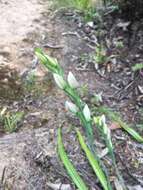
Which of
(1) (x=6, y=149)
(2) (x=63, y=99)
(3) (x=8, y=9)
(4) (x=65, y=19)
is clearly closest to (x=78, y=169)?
(1) (x=6, y=149)

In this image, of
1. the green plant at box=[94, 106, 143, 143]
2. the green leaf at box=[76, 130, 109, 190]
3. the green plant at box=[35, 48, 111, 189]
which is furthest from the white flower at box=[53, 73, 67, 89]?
the green plant at box=[94, 106, 143, 143]

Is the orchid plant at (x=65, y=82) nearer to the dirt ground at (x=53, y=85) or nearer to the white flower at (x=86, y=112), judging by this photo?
the white flower at (x=86, y=112)

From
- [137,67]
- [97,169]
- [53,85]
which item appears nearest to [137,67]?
[137,67]

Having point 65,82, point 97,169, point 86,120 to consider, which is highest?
point 65,82

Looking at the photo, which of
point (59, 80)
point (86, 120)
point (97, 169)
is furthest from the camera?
point (97, 169)

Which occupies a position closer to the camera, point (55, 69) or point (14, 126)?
point (55, 69)

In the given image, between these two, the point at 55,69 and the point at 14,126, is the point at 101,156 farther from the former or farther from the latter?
the point at 55,69

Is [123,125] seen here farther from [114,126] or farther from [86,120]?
[86,120]

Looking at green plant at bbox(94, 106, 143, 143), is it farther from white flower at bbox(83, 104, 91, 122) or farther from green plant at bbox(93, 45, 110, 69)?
white flower at bbox(83, 104, 91, 122)
